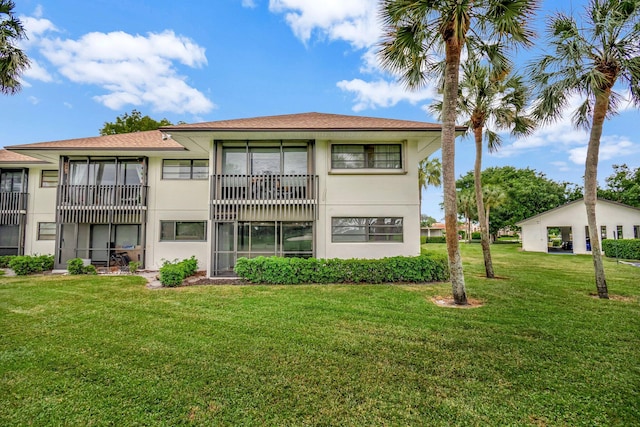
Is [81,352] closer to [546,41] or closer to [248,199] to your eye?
[248,199]

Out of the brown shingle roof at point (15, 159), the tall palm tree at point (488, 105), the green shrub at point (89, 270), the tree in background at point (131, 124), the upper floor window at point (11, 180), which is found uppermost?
the tree in background at point (131, 124)

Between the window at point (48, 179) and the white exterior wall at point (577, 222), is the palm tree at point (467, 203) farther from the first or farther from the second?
the window at point (48, 179)

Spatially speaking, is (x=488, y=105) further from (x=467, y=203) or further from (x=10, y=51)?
(x=467, y=203)

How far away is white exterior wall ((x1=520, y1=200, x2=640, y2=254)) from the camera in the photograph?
891 inches

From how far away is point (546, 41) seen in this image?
8.86 meters

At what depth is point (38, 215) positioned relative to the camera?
49.1 feet

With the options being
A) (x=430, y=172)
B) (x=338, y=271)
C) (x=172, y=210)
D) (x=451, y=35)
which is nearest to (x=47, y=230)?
(x=172, y=210)

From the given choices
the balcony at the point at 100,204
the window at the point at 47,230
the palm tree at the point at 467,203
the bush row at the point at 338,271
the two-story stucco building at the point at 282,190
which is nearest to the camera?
the bush row at the point at 338,271

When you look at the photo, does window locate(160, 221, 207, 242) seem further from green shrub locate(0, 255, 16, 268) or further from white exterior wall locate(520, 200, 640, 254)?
white exterior wall locate(520, 200, 640, 254)

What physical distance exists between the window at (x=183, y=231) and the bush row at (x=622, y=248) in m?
25.5

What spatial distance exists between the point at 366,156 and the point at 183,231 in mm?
9180

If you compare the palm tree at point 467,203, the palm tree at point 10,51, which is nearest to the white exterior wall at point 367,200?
the palm tree at point 10,51

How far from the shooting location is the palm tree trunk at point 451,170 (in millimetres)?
7598

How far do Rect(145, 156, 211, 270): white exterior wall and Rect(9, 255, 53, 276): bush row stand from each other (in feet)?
14.5
